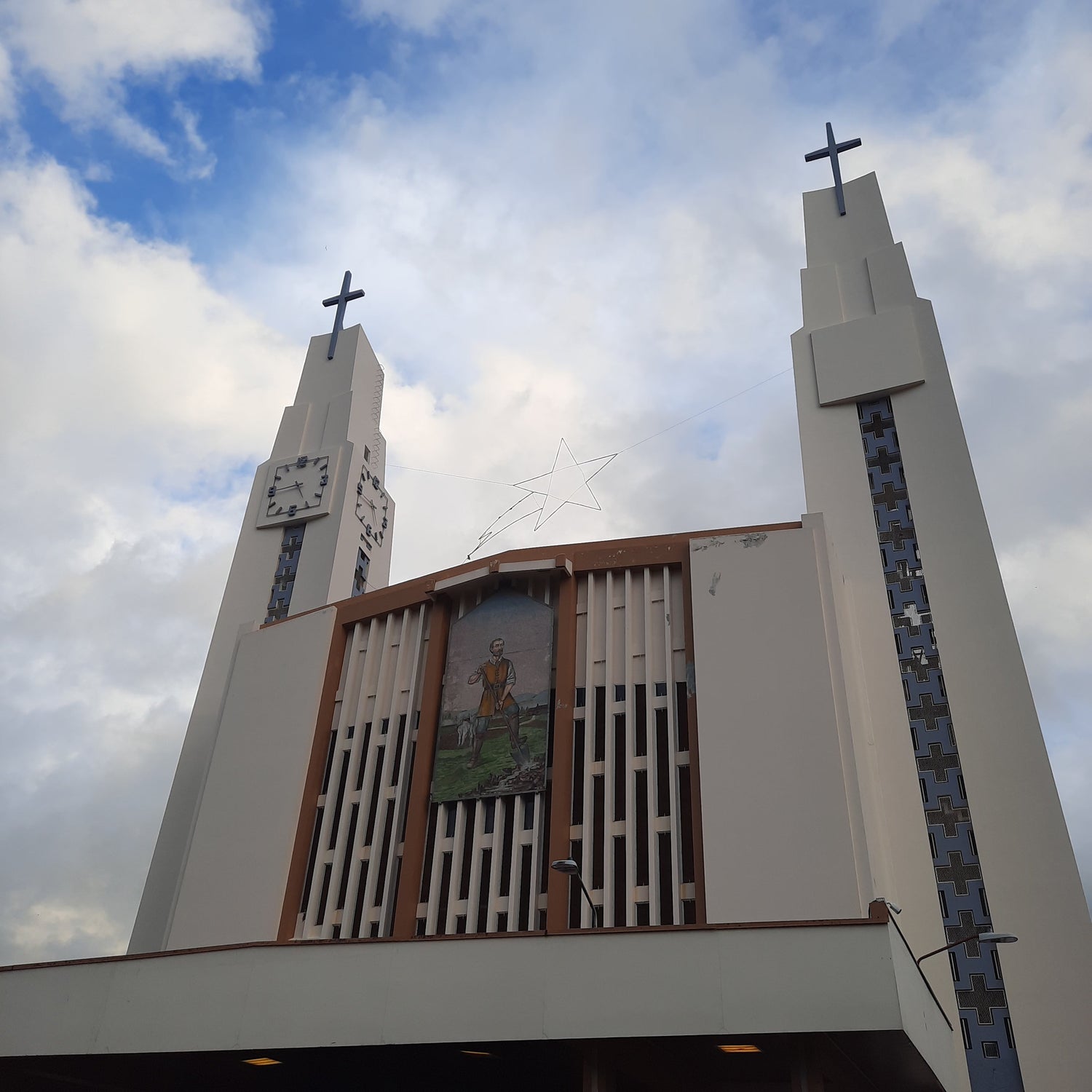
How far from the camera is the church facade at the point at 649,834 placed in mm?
12984

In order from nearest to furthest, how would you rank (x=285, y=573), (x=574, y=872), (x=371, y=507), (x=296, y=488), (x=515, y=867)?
1. (x=574, y=872)
2. (x=515, y=867)
3. (x=285, y=573)
4. (x=296, y=488)
5. (x=371, y=507)

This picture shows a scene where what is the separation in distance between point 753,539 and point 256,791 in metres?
10.4

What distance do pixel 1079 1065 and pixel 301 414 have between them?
84.1 feet

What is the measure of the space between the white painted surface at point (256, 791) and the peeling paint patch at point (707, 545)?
758 centimetres

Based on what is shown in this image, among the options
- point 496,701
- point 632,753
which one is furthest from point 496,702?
point 632,753

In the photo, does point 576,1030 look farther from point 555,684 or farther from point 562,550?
point 562,550

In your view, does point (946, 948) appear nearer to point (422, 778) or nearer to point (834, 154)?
point (422, 778)

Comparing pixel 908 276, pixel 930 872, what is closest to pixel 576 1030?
pixel 930 872

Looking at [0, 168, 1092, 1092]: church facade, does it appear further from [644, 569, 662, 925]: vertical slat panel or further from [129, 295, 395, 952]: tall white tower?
[129, 295, 395, 952]: tall white tower

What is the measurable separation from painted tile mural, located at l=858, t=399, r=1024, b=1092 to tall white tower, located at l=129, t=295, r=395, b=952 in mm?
14333

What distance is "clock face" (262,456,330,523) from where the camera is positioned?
29.8 metres

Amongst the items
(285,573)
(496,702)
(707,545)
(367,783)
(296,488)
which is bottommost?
(367,783)

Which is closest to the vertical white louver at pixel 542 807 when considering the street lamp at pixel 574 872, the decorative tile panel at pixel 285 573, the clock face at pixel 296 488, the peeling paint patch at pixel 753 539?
the street lamp at pixel 574 872

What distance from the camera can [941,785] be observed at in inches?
738
